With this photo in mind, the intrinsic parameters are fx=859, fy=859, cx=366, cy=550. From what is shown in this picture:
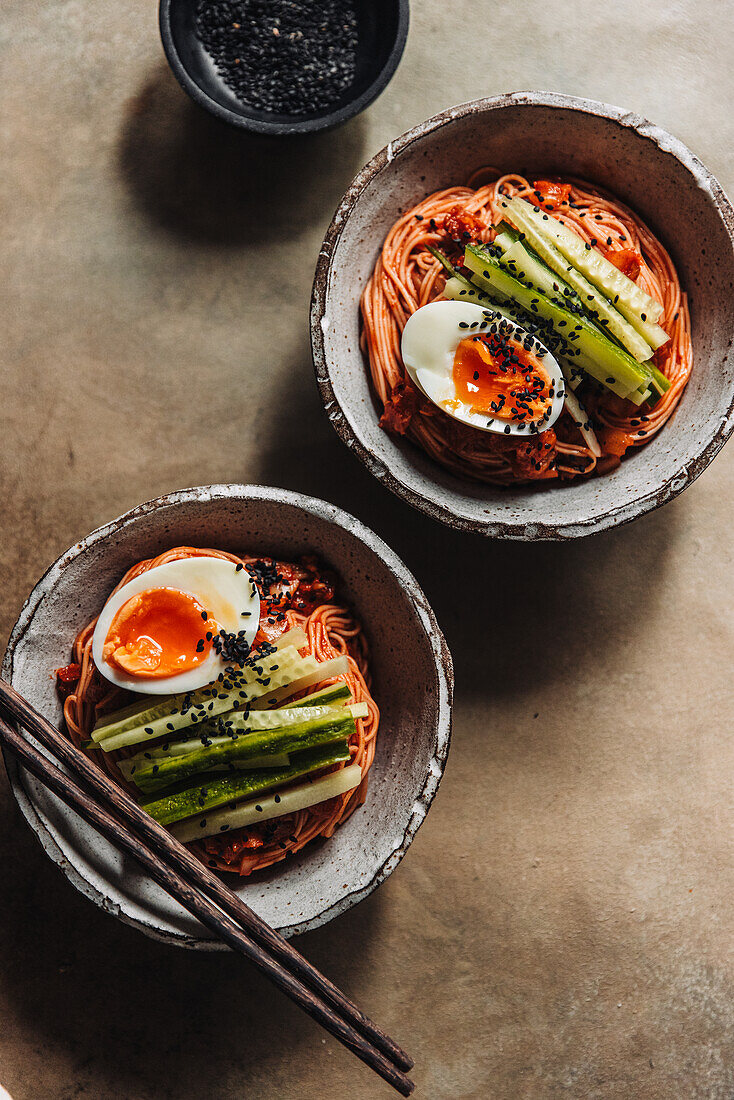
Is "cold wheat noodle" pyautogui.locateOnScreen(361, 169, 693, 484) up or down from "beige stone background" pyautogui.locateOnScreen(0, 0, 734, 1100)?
up

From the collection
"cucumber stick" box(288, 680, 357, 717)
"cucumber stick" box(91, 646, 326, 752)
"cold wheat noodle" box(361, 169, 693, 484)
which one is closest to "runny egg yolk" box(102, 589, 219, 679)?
"cucumber stick" box(91, 646, 326, 752)

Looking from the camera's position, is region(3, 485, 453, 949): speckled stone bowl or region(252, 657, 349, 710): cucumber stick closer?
region(3, 485, 453, 949): speckled stone bowl

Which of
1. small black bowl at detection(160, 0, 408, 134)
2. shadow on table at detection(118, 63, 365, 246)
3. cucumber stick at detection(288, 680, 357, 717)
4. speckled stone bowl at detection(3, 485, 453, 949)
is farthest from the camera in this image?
shadow on table at detection(118, 63, 365, 246)

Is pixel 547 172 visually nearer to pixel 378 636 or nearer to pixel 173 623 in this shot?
pixel 378 636

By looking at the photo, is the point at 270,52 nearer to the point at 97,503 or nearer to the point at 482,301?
the point at 482,301

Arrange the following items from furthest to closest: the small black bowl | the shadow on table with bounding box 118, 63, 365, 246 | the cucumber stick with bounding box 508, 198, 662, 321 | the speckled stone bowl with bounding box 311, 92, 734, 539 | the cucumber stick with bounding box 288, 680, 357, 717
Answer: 1. the shadow on table with bounding box 118, 63, 365, 246
2. the small black bowl
3. the cucumber stick with bounding box 508, 198, 662, 321
4. the speckled stone bowl with bounding box 311, 92, 734, 539
5. the cucumber stick with bounding box 288, 680, 357, 717

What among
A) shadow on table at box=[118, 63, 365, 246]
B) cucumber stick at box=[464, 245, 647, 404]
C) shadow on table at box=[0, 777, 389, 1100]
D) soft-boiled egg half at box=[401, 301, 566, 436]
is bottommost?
shadow on table at box=[0, 777, 389, 1100]

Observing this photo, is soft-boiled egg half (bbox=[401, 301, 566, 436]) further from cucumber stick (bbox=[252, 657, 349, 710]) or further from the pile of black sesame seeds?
the pile of black sesame seeds
